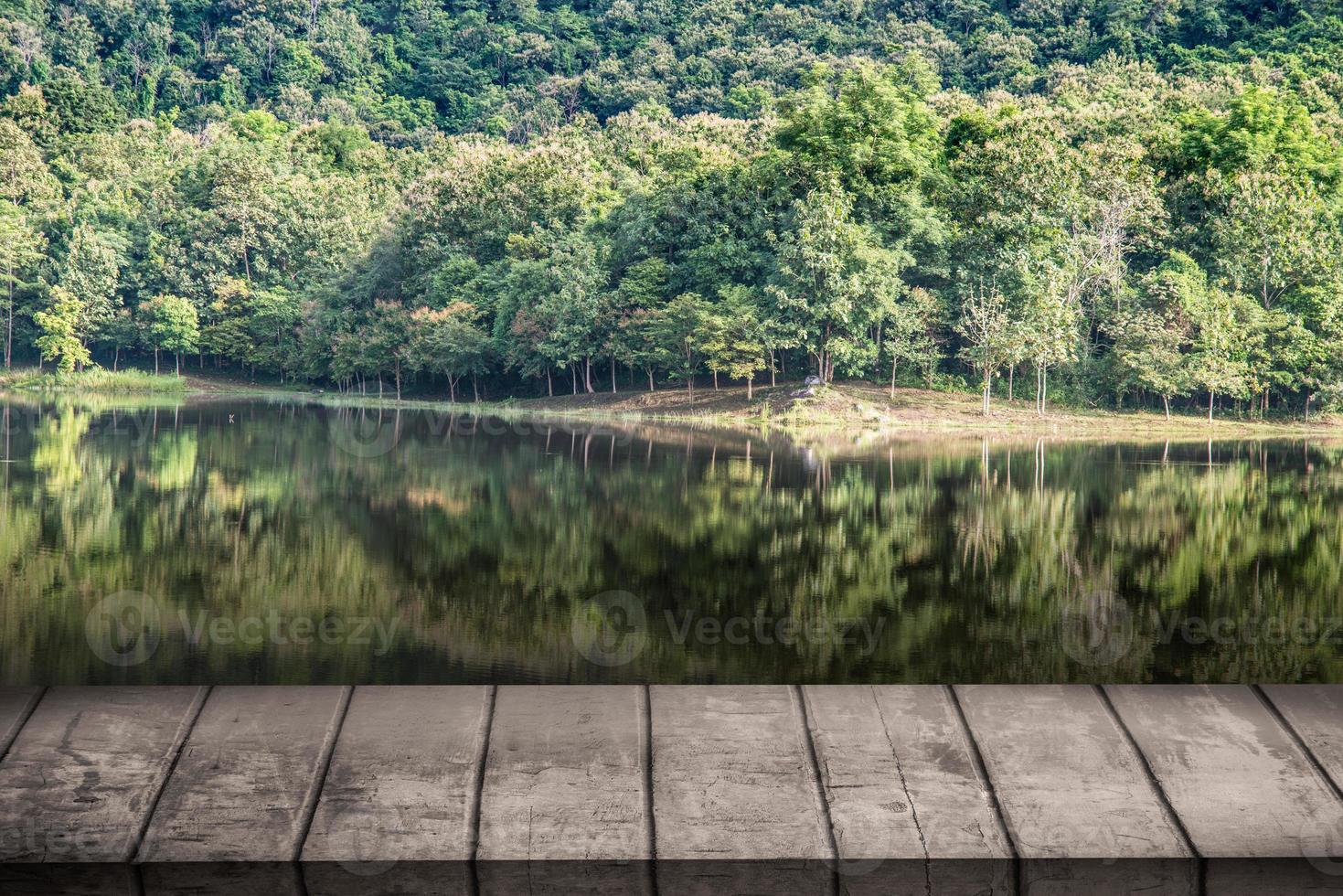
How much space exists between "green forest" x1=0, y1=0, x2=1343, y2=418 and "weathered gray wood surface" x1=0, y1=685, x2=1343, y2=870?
3146cm

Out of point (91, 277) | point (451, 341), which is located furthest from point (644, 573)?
point (91, 277)

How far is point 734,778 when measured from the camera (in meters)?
4.96

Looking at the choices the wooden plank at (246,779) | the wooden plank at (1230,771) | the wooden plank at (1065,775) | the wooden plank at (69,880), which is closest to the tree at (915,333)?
the wooden plank at (1230,771)

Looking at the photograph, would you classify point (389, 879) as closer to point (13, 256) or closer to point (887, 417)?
point (887, 417)

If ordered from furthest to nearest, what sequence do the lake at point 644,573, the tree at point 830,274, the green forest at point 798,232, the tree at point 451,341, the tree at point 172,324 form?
the tree at point 172,324, the tree at point 451,341, the green forest at point 798,232, the tree at point 830,274, the lake at point 644,573

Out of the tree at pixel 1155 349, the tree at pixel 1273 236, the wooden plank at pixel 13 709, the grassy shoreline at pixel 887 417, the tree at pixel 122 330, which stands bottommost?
the grassy shoreline at pixel 887 417

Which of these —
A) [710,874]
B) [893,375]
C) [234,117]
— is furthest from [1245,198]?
[234,117]

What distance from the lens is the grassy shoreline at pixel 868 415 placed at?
105 feet

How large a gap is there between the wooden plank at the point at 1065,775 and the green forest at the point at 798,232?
31201 millimetres

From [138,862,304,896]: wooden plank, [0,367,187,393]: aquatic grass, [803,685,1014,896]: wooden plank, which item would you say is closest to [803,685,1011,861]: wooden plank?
[803,685,1014,896]: wooden plank

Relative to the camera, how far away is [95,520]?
10.6 meters

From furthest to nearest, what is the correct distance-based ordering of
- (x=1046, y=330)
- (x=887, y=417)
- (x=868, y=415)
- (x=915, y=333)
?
(x=915, y=333), (x=1046, y=330), (x=887, y=417), (x=868, y=415)

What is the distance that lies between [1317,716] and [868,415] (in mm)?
29150

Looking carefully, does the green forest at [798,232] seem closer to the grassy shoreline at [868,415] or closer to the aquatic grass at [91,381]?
the grassy shoreline at [868,415]
